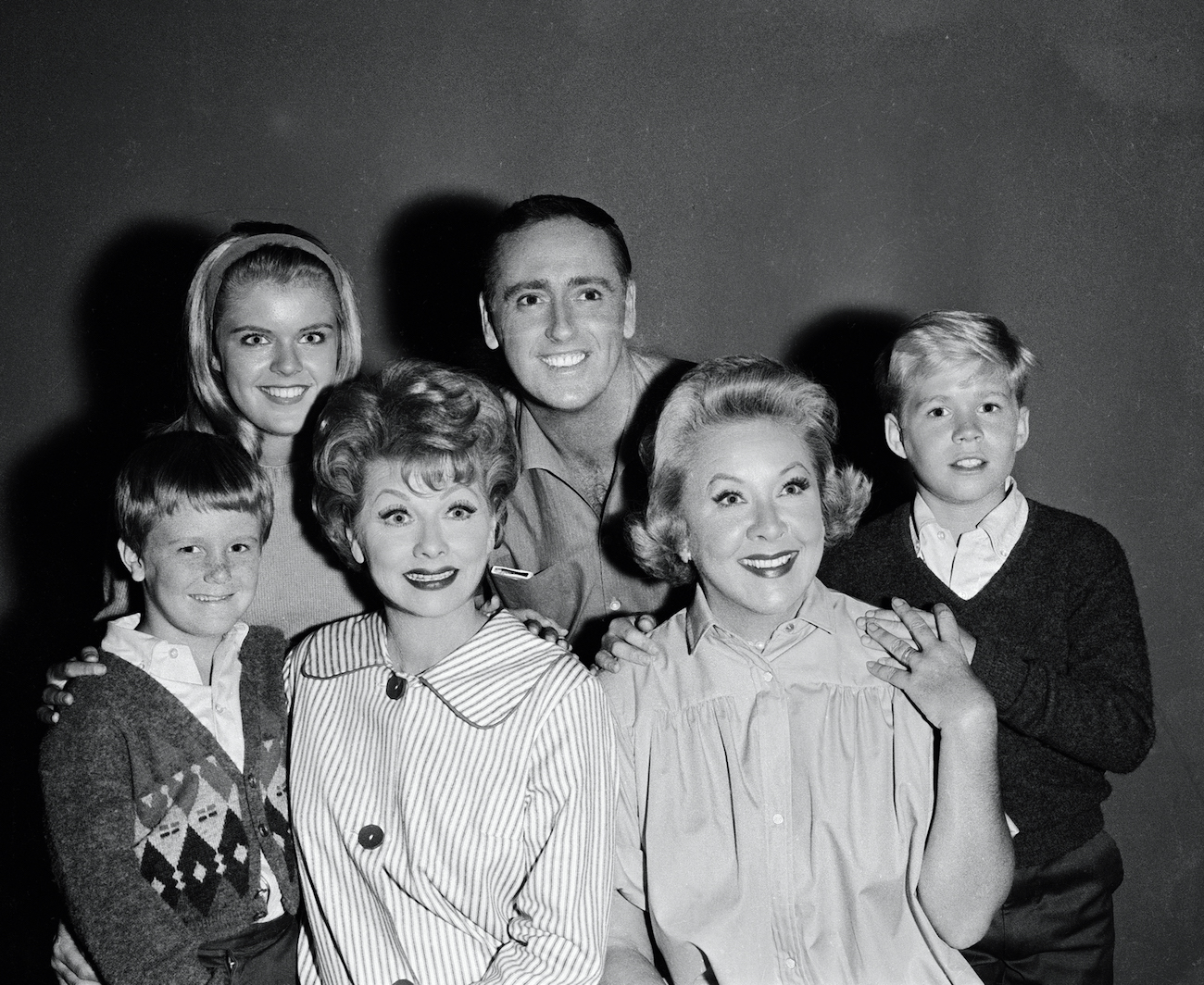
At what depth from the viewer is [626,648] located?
220cm

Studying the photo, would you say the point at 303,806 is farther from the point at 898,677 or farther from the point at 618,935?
the point at 898,677

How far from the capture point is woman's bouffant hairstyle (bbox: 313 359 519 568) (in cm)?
206

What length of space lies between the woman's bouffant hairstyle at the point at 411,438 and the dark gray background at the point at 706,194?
1.53 m

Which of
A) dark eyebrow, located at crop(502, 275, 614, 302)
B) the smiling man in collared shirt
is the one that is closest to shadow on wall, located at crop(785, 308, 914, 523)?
the smiling man in collared shirt

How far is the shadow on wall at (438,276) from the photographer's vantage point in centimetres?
366

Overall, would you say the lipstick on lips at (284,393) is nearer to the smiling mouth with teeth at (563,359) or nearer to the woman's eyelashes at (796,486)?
the smiling mouth with teeth at (563,359)

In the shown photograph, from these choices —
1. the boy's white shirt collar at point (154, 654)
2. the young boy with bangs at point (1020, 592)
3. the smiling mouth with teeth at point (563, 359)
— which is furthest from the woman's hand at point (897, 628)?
the boy's white shirt collar at point (154, 654)

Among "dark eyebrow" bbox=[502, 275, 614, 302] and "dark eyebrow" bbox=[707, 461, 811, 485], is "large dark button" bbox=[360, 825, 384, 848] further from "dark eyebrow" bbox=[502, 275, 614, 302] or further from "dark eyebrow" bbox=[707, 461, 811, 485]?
"dark eyebrow" bbox=[502, 275, 614, 302]

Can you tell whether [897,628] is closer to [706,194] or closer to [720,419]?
[720,419]

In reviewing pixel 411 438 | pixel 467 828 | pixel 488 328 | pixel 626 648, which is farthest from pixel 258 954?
pixel 488 328

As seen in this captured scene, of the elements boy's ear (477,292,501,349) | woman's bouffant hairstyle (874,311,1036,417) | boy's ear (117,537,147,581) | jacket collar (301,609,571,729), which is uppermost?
woman's bouffant hairstyle (874,311,1036,417)

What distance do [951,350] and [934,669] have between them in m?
0.78

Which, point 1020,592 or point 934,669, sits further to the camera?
point 1020,592

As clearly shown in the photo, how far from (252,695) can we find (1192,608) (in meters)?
3.06
